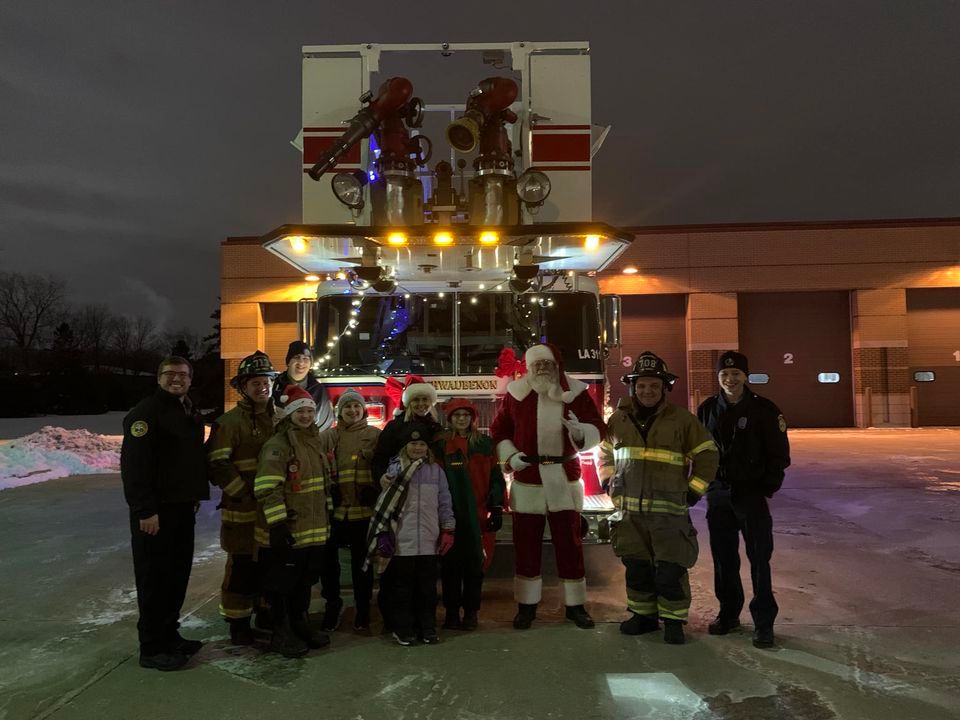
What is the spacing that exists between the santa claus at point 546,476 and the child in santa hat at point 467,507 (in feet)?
0.45

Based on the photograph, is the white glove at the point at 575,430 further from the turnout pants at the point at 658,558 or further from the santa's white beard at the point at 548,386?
the turnout pants at the point at 658,558

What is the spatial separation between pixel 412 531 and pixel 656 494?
4.78 ft

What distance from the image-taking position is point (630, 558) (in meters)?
4.24

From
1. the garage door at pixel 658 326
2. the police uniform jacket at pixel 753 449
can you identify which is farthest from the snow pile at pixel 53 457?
the garage door at pixel 658 326

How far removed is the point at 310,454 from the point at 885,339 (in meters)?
21.6

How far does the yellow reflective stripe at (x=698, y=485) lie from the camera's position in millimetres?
4047

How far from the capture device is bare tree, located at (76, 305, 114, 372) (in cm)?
7944

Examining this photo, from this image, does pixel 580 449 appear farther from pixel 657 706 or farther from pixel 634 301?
pixel 634 301

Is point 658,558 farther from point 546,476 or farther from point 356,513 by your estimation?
point 356,513

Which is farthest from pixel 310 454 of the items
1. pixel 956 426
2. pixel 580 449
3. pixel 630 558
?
pixel 956 426

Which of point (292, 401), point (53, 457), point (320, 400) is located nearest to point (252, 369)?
point (292, 401)

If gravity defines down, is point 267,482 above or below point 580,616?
above

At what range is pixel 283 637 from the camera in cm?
400

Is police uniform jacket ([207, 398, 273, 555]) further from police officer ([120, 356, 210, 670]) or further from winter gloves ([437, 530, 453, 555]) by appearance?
winter gloves ([437, 530, 453, 555])
